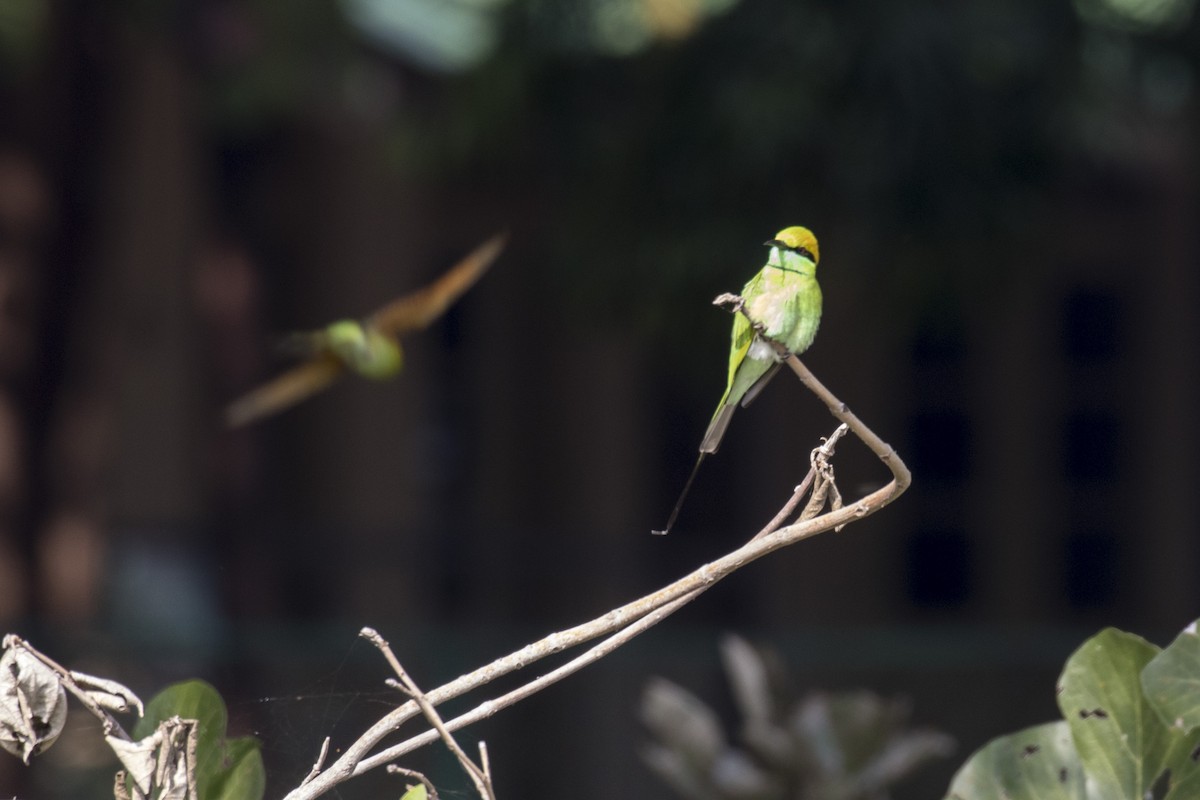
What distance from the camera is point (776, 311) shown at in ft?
4.46

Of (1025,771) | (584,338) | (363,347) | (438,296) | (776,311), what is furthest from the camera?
(584,338)

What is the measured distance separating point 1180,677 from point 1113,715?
0.29 feet

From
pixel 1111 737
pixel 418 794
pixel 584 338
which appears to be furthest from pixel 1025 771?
pixel 584 338

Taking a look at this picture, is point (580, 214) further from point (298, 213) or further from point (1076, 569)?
point (1076, 569)

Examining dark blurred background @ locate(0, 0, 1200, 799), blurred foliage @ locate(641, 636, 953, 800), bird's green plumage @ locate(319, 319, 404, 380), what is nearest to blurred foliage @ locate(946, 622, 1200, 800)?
blurred foliage @ locate(641, 636, 953, 800)

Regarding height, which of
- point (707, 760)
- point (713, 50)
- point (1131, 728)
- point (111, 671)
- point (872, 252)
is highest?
point (713, 50)

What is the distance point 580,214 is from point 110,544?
3442 mm

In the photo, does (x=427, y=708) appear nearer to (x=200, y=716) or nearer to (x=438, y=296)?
(x=200, y=716)

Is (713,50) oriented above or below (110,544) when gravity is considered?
above

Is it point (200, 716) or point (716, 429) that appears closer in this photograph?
point (200, 716)

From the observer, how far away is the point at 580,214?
519 cm

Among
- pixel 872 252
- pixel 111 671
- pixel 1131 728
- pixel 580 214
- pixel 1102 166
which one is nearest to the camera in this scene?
pixel 1131 728

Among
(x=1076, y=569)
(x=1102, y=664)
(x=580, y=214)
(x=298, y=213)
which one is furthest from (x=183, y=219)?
(x=1102, y=664)

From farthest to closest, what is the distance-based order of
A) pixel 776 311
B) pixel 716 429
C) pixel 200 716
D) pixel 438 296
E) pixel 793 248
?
pixel 438 296 < pixel 776 311 < pixel 793 248 < pixel 716 429 < pixel 200 716
